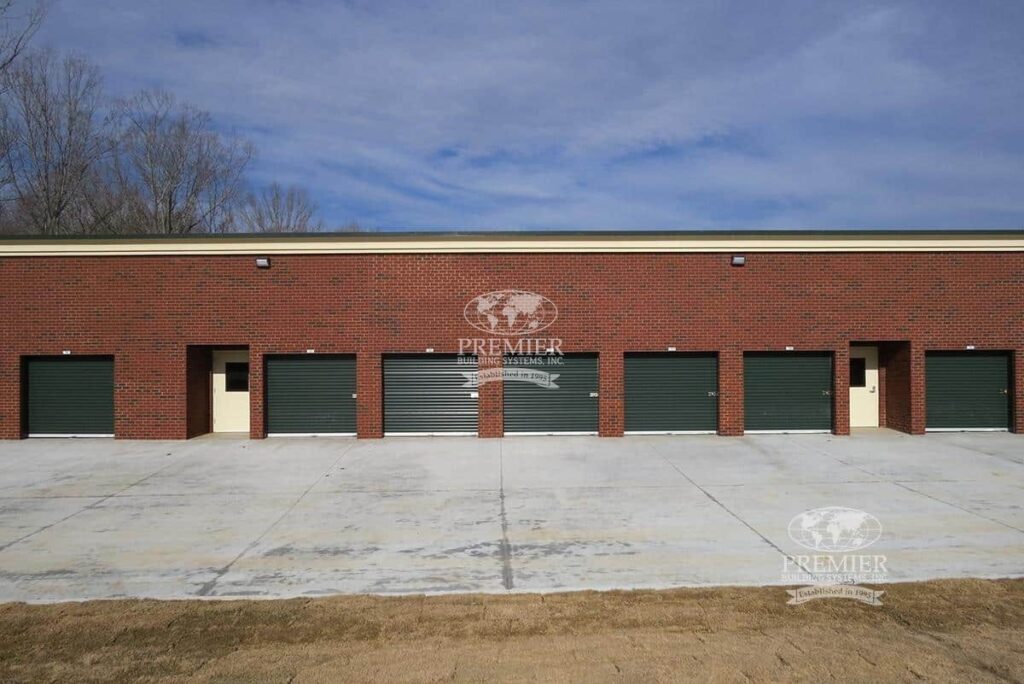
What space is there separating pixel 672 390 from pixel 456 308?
5467 millimetres

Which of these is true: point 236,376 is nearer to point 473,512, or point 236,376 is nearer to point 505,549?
point 473,512

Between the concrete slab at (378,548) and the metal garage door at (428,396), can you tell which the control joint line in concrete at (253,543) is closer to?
the concrete slab at (378,548)

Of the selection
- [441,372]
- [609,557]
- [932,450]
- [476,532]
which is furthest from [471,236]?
[932,450]

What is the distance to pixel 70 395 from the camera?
50.2 ft

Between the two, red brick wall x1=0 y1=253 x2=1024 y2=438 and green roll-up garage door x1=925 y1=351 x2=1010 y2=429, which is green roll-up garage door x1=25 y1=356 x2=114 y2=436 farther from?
green roll-up garage door x1=925 y1=351 x2=1010 y2=429

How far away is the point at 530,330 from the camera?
49.9 feet

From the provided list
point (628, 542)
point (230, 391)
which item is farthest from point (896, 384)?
point (230, 391)

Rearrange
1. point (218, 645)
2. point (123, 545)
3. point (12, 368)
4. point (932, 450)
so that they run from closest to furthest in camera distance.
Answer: point (218, 645) → point (123, 545) → point (932, 450) → point (12, 368)

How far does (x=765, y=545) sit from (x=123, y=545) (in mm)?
7504

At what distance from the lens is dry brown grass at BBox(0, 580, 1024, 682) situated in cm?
458

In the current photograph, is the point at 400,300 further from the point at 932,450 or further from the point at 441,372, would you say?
the point at 932,450

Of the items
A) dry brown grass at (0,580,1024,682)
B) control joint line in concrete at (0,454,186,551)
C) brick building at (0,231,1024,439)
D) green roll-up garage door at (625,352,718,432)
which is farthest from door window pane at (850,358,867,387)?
control joint line in concrete at (0,454,186,551)

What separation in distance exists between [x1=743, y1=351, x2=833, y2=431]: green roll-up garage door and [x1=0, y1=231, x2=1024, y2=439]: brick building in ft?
0.16

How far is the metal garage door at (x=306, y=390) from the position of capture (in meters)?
15.3
